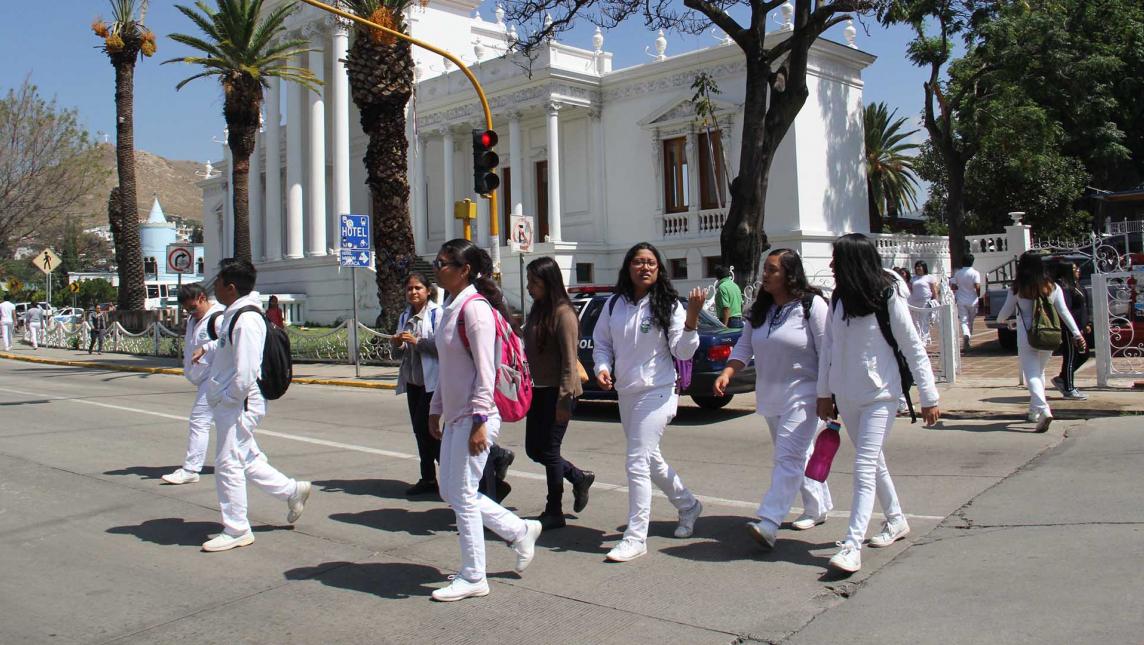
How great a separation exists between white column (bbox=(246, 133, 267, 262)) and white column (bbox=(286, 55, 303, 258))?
569 centimetres

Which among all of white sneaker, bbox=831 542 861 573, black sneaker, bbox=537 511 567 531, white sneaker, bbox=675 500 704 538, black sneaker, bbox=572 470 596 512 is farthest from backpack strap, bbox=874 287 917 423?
black sneaker, bbox=537 511 567 531

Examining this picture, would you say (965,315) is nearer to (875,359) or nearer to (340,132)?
(875,359)

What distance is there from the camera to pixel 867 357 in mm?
5043

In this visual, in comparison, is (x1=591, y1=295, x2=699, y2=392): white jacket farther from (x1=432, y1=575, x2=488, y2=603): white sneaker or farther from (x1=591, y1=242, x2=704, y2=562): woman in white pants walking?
(x1=432, y1=575, x2=488, y2=603): white sneaker

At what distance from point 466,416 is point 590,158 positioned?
88.2 ft

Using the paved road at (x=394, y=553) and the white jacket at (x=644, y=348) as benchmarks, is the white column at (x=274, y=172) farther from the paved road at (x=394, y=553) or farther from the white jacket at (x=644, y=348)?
the white jacket at (x=644, y=348)

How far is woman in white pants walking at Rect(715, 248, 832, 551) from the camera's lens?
210 inches

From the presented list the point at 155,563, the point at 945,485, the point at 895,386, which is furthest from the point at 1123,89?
the point at 155,563

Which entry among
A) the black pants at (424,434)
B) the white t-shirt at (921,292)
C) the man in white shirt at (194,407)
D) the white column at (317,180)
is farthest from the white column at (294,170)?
the black pants at (424,434)

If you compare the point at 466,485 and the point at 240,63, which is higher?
the point at 240,63

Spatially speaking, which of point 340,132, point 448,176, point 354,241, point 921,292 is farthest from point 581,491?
point 340,132

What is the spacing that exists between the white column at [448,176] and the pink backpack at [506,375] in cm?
2835

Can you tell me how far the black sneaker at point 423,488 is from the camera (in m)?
7.50

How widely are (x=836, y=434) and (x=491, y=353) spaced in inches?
79.8
